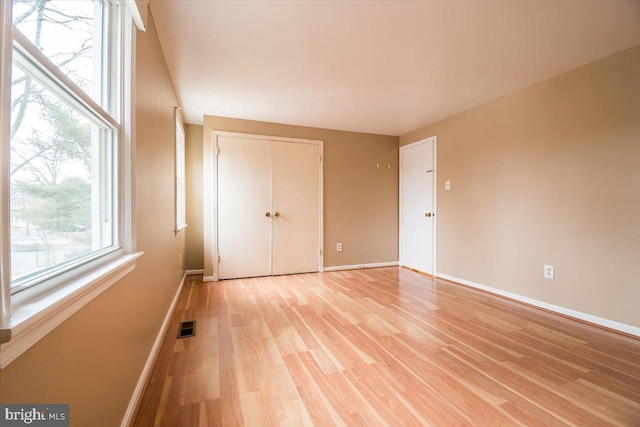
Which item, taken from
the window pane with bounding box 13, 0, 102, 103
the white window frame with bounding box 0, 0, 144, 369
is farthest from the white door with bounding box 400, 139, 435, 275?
the window pane with bounding box 13, 0, 102, 103

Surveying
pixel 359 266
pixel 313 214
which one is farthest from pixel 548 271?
pixel 313 214

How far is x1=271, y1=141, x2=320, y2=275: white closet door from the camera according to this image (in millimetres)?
3855

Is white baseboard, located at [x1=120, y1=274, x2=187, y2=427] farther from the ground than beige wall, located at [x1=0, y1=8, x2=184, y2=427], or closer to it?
closer to it

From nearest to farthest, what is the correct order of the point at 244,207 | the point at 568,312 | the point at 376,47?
the point at 376,47, the point at 568,312, the point at 244,207

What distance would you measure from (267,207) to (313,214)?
28.0 inches

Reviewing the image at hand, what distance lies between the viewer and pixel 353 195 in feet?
14.1

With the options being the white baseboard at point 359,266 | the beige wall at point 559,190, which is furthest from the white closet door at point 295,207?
the beige wall at point 559,190

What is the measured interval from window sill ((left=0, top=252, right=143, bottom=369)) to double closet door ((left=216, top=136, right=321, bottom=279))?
108 inches

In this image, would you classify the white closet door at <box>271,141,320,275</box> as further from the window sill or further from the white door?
the window sill

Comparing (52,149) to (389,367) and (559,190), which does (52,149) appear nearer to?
(389,367)

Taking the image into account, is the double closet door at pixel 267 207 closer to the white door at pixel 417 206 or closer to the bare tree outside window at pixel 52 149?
the white door at pixel 417 206

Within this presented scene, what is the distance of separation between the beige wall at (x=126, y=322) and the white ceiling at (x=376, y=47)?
401mm

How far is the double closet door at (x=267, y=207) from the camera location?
364 cm

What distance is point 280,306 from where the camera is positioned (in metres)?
2.68
